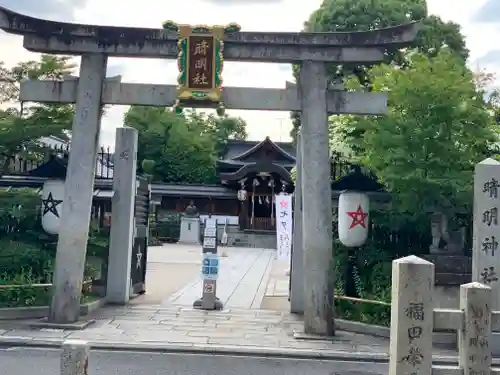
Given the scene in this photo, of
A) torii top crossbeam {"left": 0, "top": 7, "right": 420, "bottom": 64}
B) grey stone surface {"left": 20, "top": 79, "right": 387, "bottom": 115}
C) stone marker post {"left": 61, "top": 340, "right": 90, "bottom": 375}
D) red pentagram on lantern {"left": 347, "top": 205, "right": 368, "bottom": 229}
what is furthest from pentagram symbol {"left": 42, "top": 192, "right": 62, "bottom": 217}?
stone marker post {"left": 61, "top": 340, "right": 90, "bottom": 375}

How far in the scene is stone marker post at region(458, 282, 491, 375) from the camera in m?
6.03

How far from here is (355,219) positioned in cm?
1348

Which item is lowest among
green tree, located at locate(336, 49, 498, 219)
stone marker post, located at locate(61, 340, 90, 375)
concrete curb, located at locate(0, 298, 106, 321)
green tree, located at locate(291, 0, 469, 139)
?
concrete curb, located at locate(0, 298, 106, 321)

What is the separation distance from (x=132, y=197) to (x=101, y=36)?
4.39 meters

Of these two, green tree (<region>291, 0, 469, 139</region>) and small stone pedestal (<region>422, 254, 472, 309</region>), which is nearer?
small stone pedestal (<region>422, 254, 472, 309</region>)

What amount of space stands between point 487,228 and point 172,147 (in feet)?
143

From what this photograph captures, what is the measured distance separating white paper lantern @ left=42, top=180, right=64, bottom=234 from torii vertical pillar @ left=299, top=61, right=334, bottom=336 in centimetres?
562

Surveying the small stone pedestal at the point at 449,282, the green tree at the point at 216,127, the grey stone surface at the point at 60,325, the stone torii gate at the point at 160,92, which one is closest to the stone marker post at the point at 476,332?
the small stone pedestal at the point at 449,282

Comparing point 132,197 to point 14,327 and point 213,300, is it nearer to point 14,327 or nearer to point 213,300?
point 213,300

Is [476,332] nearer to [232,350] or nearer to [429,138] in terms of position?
[232,350]

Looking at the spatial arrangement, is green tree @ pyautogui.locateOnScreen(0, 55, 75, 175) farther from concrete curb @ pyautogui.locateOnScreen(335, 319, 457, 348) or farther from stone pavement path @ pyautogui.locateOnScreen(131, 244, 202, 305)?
concrete curb @ pyautogui.locateOnScreen(335, 319, 457, 348)

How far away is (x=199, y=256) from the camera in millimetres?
34000

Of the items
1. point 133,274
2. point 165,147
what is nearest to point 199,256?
point 133,274

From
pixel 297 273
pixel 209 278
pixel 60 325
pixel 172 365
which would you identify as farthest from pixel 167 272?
pixel 172 365
